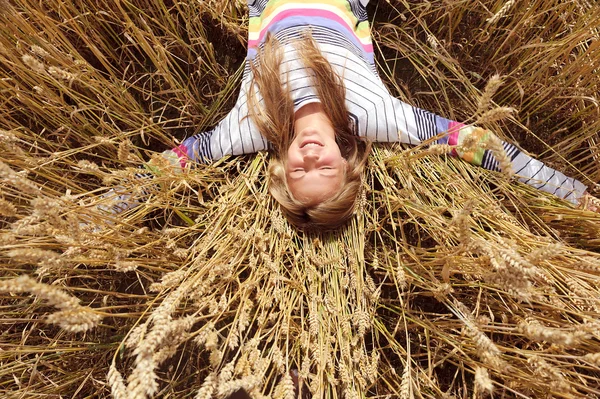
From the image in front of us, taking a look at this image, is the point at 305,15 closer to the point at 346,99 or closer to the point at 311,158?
the point at 346,99

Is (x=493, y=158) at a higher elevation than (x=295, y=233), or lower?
higher

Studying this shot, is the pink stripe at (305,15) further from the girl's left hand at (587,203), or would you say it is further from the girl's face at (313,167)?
the girl's left hand at (587,203)

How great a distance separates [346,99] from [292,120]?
9.3 inches

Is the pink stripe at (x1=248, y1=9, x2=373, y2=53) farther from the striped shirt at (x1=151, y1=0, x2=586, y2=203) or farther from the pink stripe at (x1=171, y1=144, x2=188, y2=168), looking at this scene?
the pink stripe at (x1=171, y1=144, x2=188, y2=168)

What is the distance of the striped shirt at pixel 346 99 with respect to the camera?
147cm

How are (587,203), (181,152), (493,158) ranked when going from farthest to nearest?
1. (181,152)
2. (493,158)
3. (587,203)

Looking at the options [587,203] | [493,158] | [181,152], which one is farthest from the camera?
[181,152]

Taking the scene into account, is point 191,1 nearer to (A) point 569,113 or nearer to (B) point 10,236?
Result: (B) point 10,236

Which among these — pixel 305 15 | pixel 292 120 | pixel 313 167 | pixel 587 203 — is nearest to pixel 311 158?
pixel 313 167

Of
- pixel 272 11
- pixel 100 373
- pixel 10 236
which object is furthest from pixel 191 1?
pixel 100 373

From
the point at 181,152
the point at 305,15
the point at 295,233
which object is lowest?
the point at 295,233

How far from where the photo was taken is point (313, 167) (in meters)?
1.40

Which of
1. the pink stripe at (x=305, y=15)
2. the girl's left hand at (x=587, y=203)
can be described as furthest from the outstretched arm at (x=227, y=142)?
the girl's left hand at (x=587, y=203)

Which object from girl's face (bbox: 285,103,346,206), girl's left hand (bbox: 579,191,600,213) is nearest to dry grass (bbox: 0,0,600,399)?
girl's left hand (bbox: 579,191,600,213)
